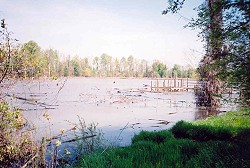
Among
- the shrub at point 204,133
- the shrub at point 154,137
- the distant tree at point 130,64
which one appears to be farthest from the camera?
the distant tree at point 130,64

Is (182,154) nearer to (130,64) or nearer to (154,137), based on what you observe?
(154,137)

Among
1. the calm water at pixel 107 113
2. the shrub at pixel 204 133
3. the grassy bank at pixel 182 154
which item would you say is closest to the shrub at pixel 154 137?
the grassy bank at pixel 182 154

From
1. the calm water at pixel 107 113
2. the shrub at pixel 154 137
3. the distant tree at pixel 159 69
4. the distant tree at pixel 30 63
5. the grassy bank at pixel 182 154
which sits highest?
the distant tree at pixel 159 69

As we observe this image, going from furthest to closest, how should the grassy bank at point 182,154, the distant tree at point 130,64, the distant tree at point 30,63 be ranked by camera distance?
the distant tree at point 130,64
the distant tree at point 30,63
the grassy bank at point 182,154

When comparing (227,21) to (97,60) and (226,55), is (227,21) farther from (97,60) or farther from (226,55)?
(97,60)

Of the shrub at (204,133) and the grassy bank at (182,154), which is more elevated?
the grassy bank at (182,154)

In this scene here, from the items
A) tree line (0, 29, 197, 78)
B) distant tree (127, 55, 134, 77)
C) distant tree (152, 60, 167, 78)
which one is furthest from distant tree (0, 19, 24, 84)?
distant tree (127, 55, 134, 77)

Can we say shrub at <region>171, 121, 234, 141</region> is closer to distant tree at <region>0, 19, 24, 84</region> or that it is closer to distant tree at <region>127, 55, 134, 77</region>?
distant tree at <region>0, 19, 24, 84</region>

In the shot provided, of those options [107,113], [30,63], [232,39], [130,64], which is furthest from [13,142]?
[130,64]

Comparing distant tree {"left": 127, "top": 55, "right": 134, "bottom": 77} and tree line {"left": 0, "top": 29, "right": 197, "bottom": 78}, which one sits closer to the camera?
tree line {"left": 0, "top": 29, "right": 197, "bottom": 78}

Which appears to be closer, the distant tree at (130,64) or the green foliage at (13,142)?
the green foliage at (13,142)

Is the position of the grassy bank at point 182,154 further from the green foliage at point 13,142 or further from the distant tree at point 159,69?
the distant tree at point 159,69

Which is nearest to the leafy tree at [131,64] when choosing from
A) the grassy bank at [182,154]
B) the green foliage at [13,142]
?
the grassy bank at [182,154]

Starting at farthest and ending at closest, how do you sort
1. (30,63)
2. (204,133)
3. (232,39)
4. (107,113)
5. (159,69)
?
(159,69) < (107,113) < (204,133) < (30,63) < (232,39)
